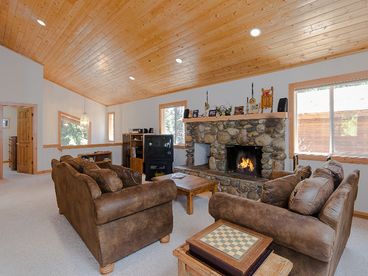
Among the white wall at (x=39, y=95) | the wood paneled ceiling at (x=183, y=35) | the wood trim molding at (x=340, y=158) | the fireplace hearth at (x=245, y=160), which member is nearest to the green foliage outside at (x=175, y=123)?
the wood paneled ceiling at (x=183, y=35)

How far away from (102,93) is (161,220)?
254 inches

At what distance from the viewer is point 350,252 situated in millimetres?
2266

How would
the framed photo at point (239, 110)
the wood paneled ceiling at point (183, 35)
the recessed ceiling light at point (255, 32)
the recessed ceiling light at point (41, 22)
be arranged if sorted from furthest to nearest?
the framed photo at point (239, 110)
the recessed ceiling light at point (41, 22)
the recessed ceiling light at point (255, 32)
the wood paneled ceiling at point (183, 35)

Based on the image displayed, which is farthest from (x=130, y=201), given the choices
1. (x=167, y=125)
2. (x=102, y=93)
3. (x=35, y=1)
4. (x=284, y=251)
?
(x=102, y=93)

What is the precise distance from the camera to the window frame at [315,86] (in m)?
3.18

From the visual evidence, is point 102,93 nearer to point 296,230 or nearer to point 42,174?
point 42,174

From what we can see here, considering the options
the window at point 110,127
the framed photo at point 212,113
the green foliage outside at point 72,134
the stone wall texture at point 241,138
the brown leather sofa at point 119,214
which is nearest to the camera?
the brown leather sofa at point 119,214

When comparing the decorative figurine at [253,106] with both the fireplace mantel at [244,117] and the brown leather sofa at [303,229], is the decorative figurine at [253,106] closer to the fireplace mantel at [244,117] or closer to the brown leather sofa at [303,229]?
the fireplace mantel at [244,117]

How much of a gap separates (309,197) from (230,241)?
70cm

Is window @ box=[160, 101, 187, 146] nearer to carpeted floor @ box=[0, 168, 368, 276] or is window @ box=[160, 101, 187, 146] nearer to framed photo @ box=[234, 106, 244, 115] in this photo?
framed photo @ box=[234, 106, 244, 115]

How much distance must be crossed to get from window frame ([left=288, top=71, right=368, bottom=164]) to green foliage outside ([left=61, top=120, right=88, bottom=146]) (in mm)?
7777

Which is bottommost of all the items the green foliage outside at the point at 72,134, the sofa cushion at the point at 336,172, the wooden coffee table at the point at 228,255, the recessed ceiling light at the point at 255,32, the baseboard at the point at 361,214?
the baseboard at the point at 361,214

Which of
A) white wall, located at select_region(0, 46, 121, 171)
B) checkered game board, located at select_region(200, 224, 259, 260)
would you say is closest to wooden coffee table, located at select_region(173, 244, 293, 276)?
checkered game board, located at select_region(200, 224, 259, 260)

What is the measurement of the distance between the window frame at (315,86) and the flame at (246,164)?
78cm
